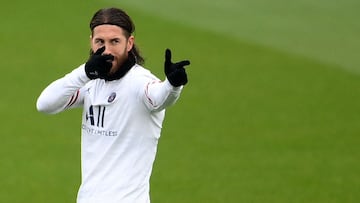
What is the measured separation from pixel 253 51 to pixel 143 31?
78.5 inches

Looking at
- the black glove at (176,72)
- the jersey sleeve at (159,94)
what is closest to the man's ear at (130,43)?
the jersey sleeve at (159,94)

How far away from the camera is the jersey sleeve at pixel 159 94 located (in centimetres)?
617

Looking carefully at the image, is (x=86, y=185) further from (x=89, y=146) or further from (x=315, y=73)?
(x=315, y=73)

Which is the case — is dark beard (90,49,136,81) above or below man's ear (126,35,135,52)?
below

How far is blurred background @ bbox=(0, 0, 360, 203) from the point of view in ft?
37.9

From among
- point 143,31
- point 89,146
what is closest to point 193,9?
point 143,31

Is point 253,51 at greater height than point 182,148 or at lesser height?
greater

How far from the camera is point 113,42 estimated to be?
6500 mm

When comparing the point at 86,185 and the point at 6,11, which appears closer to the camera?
the point at 86,185

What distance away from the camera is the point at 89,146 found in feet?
21.8

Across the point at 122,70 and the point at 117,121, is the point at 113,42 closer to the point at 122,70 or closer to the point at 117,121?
the point at 122,70

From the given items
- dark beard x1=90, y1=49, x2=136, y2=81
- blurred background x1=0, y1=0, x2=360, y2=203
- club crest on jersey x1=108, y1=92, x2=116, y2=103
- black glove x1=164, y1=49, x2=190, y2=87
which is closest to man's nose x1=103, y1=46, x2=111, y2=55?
dark beard x1=90, y1=49, x2=136, y2=81

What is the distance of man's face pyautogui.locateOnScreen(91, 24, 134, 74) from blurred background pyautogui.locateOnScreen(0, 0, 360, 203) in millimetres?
4653

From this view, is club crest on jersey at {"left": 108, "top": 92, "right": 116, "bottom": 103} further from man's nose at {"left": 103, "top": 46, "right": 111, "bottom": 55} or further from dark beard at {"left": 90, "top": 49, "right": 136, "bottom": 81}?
man's nose at {"left": 103, "top": 46, "right": 111, "bottom": 55}
